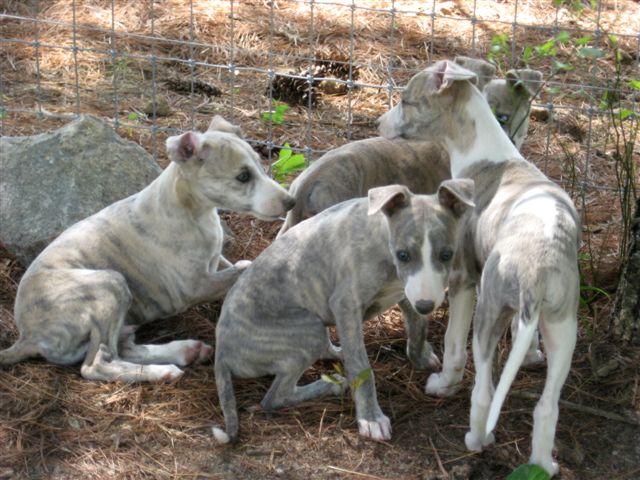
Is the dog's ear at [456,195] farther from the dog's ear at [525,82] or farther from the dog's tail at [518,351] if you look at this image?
the dog's ear at [525,82]

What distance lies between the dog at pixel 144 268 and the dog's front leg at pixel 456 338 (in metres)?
1.08

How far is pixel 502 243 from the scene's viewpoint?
4.18 metres

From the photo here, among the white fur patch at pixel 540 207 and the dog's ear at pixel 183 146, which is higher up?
the white fur patch at pixel 540 207

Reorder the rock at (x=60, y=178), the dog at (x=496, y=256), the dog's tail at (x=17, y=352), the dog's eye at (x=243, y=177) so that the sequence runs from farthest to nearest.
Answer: the rock at (x=60, y=178), the dog's eye at (x=243, y=177), the dog's tail at (x=17, y=352), the dog at (x=496, y=256)

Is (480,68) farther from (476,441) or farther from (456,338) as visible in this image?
(476,441)

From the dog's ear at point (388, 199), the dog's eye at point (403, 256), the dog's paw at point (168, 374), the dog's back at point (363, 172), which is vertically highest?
the dog's ear at point (388, 199)

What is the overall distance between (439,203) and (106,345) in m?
1.81

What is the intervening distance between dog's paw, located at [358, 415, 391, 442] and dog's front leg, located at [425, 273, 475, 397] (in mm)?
388

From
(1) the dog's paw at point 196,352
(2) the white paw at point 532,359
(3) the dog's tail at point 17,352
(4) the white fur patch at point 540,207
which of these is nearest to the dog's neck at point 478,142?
(4) the white fur patch at point 540,207

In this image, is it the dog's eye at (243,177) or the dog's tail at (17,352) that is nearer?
the dog's tail at (17,352)

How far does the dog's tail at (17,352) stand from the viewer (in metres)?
5.07

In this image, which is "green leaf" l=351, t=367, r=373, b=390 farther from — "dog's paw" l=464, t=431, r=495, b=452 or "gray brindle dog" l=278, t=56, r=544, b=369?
"gray brindle dog" l=278, t=56, r=544, b=369

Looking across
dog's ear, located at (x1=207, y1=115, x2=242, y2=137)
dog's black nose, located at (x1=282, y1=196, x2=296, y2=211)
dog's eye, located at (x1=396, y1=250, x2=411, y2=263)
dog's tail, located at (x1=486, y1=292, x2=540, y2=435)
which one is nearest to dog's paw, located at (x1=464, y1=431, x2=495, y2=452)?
dog's tail, located at (x1=486, y1=292, x2=540, y2=435)

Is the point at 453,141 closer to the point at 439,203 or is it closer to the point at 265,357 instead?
the point at 439,203
